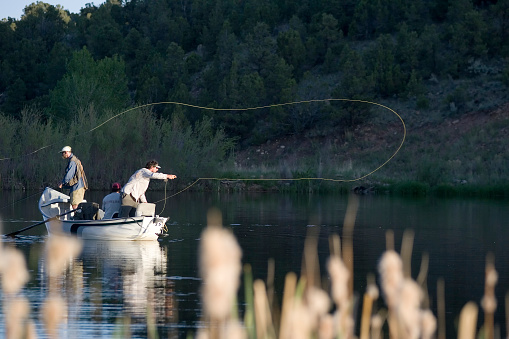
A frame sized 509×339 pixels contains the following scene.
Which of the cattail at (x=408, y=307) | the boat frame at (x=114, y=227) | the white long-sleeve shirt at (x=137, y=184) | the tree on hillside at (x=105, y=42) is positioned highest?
the tree on hillside at (x=105, y=42)

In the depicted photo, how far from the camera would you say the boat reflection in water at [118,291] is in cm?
982

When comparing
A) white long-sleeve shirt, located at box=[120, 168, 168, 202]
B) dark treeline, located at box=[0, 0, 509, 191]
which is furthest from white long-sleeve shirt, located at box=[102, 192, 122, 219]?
dark treeline, located at box=[0, 0, 509, 191]

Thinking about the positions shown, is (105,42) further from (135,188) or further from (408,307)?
(408,307)

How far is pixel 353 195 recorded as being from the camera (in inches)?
1571

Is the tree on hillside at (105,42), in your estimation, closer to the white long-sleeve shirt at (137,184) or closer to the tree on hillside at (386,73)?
the tree on hillside at (386,73)

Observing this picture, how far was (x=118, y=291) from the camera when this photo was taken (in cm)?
1225

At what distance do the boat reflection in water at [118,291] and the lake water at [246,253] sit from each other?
0.01 meters

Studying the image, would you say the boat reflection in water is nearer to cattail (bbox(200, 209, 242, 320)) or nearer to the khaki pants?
the khaki pants

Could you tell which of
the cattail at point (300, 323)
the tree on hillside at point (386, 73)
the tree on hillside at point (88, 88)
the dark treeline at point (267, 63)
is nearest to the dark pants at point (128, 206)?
the cattail at point (300, 323)

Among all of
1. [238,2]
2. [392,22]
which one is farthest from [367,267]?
[238,2]

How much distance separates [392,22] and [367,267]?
53476 mm

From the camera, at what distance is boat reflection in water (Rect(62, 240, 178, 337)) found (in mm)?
9820

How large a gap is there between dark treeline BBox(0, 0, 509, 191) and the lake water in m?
22.4

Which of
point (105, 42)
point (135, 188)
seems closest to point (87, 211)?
point (135, 188)
